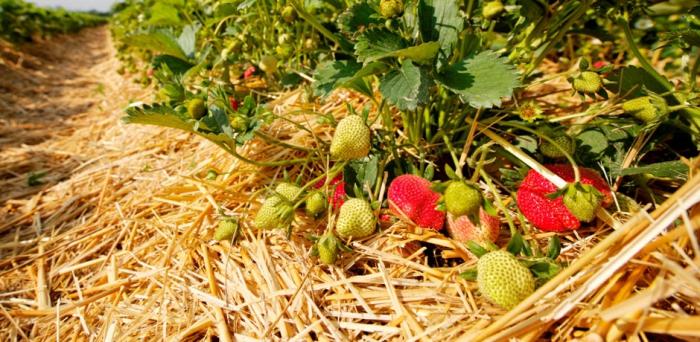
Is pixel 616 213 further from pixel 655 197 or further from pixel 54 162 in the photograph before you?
pixel 54 162

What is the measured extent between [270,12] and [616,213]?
125 centimetres

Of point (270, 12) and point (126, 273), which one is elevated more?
point (270, 12)

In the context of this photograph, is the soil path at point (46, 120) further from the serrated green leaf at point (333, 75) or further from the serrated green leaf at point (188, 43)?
the serrated green leaf at point (333, 75)

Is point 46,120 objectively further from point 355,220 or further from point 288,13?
point 355,220

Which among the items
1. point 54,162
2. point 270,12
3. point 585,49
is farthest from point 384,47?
point 54,162

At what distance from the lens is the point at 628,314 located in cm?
44

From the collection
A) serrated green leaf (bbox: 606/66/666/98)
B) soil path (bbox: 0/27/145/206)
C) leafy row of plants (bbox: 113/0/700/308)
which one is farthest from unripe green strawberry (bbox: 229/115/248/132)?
soil path (bbox: 0/27/145/206)

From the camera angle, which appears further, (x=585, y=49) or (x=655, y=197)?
(x=585, y=49)

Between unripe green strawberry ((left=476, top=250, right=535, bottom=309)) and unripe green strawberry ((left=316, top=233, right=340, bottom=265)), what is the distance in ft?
0.86

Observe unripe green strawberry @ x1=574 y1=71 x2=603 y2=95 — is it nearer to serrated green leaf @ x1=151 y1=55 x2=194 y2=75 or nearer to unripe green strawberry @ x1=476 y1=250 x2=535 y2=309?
unripe green strawberry @ x1=476 y1=250 x2=535 y2=309

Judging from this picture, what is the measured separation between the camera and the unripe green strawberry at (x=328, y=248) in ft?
2.25

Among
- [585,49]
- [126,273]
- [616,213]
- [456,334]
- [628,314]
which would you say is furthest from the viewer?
[585,49]

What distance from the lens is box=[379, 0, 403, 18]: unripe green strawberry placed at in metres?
0.70

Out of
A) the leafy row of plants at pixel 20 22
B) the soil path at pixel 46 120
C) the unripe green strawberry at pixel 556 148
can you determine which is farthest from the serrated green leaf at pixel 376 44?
the leafy row of plants at pixel 20 22
